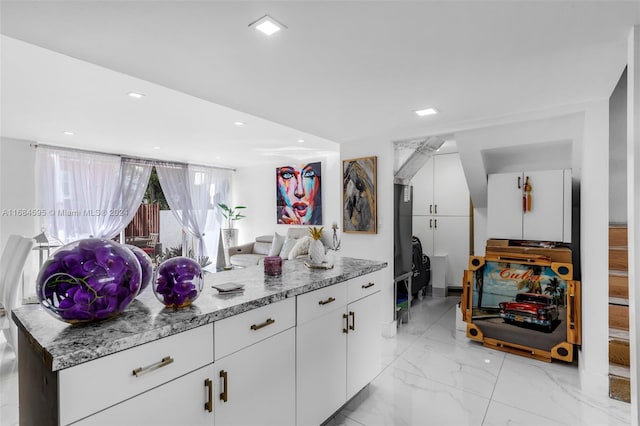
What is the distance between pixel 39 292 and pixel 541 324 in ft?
11.8

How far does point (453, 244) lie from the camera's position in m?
5.01

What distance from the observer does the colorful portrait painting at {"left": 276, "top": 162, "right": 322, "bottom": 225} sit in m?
5.96

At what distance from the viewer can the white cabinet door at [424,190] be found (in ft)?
17.1

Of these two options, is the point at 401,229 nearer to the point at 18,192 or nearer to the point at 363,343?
the point at 363,343

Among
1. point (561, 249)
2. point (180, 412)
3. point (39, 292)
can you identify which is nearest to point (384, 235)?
point (561, 249)

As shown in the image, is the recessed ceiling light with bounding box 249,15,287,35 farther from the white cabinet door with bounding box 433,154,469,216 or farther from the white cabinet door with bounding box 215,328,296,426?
the white cabinet door with bounding box 433,154,469,216

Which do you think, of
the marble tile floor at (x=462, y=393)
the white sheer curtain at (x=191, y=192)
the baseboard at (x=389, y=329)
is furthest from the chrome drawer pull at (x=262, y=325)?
the white sheer curtain at (x=191, y=192)

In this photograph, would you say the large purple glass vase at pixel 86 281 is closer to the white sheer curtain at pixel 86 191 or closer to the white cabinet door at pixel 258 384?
the white cabinet door at pixel 258 384

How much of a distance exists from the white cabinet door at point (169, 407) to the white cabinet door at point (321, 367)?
1.86 feet

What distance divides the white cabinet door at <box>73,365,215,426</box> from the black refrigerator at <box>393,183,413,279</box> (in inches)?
103

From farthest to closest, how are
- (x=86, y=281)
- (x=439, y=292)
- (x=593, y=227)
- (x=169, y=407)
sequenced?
(x=439, y=292) → (x=593, y=227) → (x=169, y=407) → (x=86, y=281)

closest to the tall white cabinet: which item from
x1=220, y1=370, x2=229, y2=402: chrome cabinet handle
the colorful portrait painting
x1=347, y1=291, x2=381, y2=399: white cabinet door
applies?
the colorful portrait painting

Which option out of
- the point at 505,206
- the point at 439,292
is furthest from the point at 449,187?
the point at 505,206

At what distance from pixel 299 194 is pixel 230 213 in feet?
6.31
